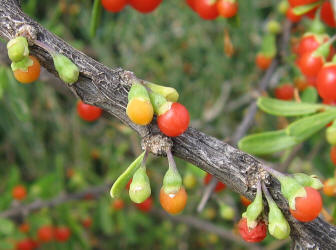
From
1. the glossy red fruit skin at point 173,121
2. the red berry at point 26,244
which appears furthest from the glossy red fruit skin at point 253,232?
the red berry at point 26,244

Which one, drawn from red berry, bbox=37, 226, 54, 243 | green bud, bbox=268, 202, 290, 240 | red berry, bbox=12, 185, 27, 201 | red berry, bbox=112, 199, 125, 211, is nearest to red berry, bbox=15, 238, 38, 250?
red berry, bbox=37, 226, 54, 243

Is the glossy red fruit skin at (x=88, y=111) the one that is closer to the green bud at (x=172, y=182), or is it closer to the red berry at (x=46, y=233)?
the green bud at (x=172, y=182)

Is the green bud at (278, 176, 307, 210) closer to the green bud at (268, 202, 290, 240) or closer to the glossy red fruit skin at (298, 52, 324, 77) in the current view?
the green bud at (268, 202, 290, 240)

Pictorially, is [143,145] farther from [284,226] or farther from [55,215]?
[55,215]

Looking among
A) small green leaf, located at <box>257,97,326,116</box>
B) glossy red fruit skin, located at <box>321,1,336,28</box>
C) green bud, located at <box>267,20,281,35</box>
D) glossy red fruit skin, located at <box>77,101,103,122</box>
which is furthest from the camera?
green bud, located at <box>267,20,281,35</box>

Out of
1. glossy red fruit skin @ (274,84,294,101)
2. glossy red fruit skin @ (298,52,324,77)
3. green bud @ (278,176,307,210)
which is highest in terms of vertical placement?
green bud @ (278,176,307,210)

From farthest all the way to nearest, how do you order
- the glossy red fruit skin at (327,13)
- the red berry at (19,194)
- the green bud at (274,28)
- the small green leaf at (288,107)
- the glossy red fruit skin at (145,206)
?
the glossy red fruit skin at (145,206) → the red berry at (19,194) → the green bud at (274,28) → the glossy red fruit skin at (327,13) → the small green leaf at (288,107)
